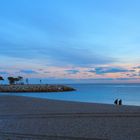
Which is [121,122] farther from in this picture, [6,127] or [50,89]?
[50,89]

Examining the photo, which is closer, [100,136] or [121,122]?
[100,136]

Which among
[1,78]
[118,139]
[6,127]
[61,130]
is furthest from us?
[1,78]

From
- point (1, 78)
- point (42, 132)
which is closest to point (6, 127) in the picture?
point (42, 132)

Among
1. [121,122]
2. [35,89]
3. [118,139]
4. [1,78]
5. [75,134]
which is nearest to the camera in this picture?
[118,139]

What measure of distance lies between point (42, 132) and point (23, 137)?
60.4 inches

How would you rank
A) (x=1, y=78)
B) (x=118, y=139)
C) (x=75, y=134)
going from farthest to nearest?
1. (x=1, y=78)
2. (x=75, y=134)
3. (x=118, y=139)

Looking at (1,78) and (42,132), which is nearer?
(42,132)

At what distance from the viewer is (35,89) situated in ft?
382

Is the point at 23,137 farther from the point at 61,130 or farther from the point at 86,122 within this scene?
the point at 86,122

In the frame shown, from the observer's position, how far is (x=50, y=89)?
12206 centimetres

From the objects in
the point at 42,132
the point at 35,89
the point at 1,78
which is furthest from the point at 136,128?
the point at 1,78

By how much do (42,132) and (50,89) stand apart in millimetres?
107615

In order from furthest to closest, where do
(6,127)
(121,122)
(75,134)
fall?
(121,122)
(6,127)
(75,134)

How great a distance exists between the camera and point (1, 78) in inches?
6127
